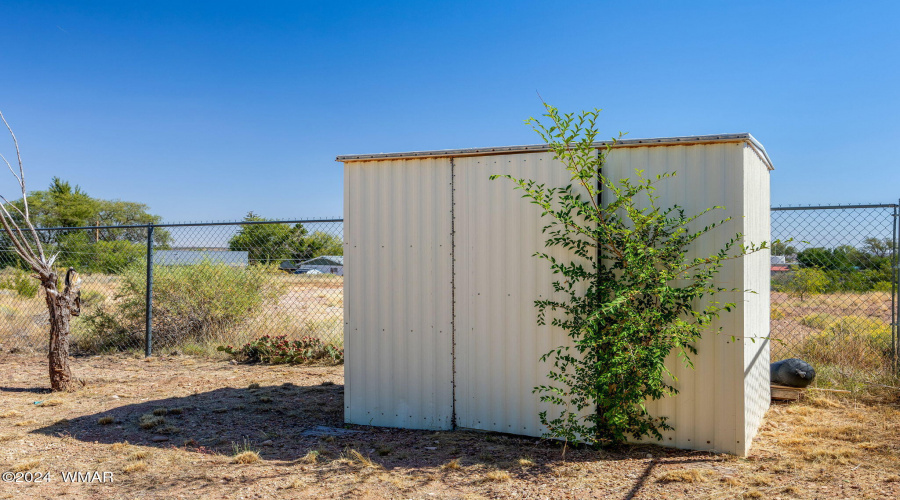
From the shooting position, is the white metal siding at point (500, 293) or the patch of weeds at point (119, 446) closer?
the patch of weeds at point (119, 446)

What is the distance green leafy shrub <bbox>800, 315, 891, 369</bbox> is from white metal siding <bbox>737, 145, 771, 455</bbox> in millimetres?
Result: 1397

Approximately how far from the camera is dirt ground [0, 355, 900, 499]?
360 cm

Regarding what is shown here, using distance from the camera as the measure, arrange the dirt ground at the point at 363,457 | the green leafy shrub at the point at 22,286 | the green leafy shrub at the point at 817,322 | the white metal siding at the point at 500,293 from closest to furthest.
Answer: the dirt ground at the point at 363,457
the white metal siding at the point at 500,293
the green leafy shrub at the point at 817,322
the green leafy shrub at the point at 22,286

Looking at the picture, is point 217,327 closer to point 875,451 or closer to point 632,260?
point 632,260

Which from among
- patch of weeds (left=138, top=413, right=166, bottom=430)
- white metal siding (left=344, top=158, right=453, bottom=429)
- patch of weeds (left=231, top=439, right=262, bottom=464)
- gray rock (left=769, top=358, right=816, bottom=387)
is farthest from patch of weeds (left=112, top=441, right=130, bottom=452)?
gray rock (left=769, top=358, right=816, bottom=387)

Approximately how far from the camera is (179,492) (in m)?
3.58

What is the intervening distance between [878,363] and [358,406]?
17.5 ft

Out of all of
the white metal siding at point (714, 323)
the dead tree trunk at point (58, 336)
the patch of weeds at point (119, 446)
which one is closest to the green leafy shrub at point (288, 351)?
the dead tree trunk at point (58, 336)

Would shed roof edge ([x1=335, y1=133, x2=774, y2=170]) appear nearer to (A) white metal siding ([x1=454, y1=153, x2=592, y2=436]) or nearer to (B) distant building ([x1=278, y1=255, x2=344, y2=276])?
(A) white metal siding ([x1=454, y1=153, x2=592, y2=436])

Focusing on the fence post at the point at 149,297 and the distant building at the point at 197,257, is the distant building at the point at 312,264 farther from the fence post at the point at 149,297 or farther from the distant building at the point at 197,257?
the fence post at the point at 149,297

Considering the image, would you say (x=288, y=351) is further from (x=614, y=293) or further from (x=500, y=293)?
(x=614, y=293)

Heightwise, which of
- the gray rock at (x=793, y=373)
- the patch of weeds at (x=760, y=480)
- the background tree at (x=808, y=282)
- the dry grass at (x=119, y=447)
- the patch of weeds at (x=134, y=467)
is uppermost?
the background tree at (x=808, y=282)

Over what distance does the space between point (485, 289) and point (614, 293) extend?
993 millimetres

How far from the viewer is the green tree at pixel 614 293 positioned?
404 centimetres
